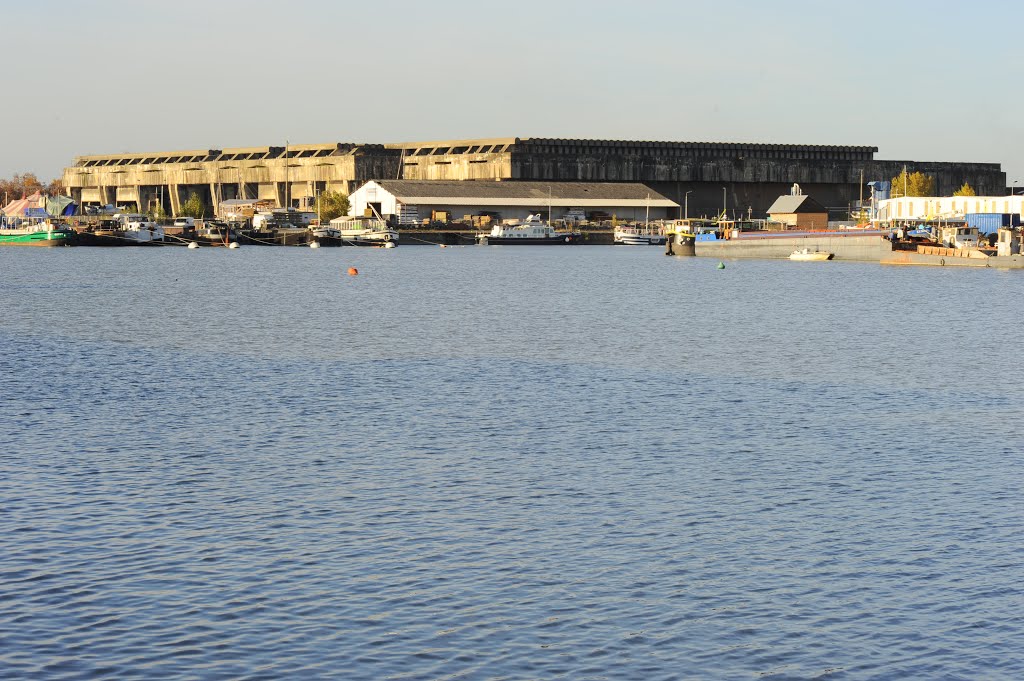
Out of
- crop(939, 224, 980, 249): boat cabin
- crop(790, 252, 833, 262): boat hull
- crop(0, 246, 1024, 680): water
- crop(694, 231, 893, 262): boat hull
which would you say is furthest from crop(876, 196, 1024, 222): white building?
crop(0, 246, 1024, 680): water

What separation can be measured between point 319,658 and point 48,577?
542cm

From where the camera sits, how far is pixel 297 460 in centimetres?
2986

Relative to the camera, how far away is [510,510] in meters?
25.0

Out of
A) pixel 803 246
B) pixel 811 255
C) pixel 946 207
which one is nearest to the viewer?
pixel 811 255

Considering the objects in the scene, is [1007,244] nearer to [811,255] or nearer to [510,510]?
[811,255]

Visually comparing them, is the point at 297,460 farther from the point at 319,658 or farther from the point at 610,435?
the point at 319,658

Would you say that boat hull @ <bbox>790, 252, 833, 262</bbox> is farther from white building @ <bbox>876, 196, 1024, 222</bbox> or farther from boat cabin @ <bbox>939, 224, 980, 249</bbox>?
white building @ <bbox>876, 196, 1024, 222</bbox>

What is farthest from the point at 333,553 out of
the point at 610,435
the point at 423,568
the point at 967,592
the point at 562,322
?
the point at 562,322

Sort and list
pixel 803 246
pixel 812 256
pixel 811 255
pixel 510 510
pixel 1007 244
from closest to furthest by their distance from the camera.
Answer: pixel 510 510, pixel 1007 244, pixel 812 256, pixel 811 255, pixel 803 246

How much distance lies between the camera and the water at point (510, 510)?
17484mm

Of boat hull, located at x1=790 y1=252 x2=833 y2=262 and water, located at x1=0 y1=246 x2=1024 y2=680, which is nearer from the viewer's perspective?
water, located at x1=0 y1=246 x2=1024 y2=680

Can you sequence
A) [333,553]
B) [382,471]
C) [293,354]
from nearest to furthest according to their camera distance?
[333,553]
[382,471]
[293,354]

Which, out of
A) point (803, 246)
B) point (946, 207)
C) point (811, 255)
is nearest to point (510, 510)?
→ point (811, 255)

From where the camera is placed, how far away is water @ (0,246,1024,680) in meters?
17.5
